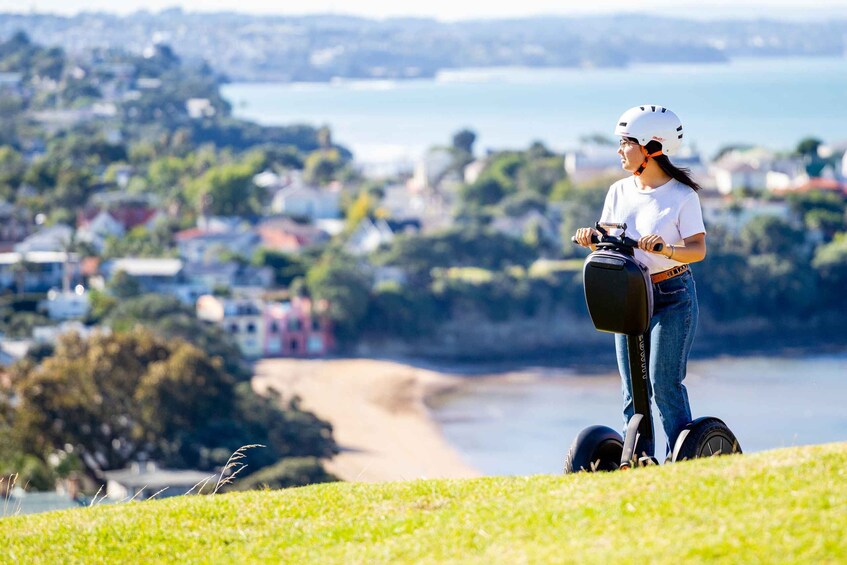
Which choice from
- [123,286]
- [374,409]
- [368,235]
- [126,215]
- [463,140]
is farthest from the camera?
[463,140]

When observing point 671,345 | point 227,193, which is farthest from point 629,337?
point 227,193

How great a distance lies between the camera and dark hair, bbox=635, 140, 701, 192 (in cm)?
547

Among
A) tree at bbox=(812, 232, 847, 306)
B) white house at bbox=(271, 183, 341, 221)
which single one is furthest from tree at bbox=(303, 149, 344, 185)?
tree at bbox=(812, 232, 847, 306)

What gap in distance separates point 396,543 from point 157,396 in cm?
2370

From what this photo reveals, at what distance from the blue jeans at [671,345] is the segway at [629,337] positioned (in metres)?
0.04

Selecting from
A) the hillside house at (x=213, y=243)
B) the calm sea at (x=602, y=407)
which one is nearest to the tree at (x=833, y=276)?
the calm sea at (x=602, y=407)

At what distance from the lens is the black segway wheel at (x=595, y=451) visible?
5.68m

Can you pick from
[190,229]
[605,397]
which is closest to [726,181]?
[190,229]

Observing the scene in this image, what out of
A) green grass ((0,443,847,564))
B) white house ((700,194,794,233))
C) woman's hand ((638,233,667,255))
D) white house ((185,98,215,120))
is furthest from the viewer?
white house ((185,98,215,120))

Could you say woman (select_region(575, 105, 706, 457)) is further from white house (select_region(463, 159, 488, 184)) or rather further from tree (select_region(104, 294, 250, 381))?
white house (select_region(463, 159, 488, 184))

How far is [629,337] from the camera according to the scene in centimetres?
548

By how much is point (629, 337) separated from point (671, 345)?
0.49 feet

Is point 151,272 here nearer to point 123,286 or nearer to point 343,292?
point 123,286

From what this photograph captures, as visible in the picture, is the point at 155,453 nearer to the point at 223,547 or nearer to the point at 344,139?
the point at 223,547
